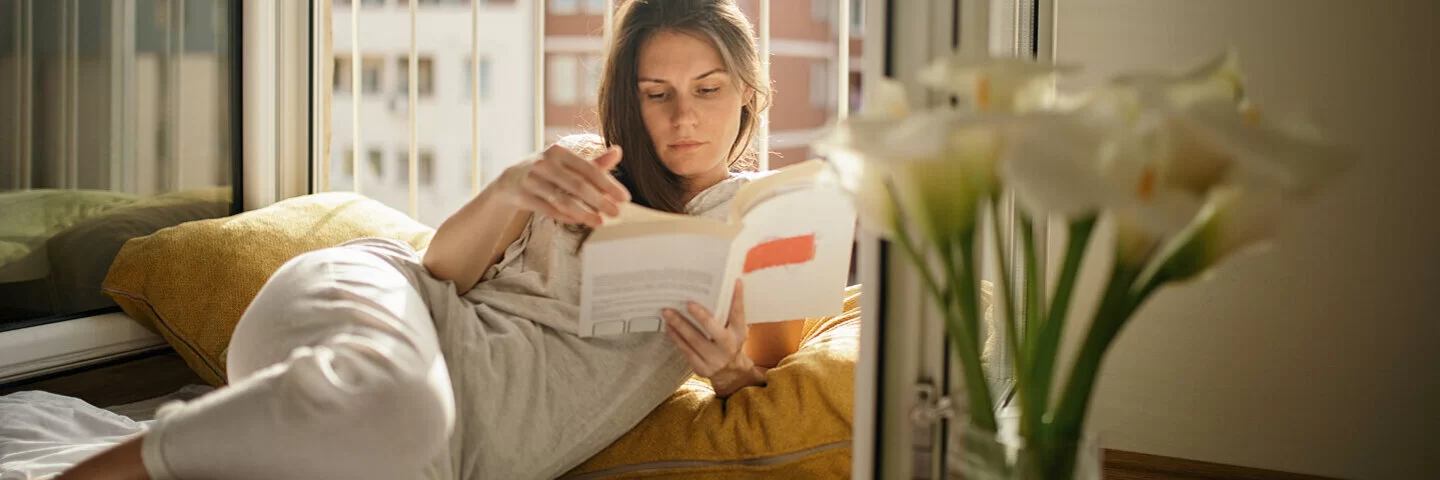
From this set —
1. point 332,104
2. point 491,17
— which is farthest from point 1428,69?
point 491,17

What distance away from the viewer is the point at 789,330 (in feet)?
5.28

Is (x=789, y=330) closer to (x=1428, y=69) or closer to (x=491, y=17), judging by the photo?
(x=1428, y=69)

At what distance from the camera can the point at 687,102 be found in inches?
63.4

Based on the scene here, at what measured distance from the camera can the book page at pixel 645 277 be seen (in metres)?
1.23

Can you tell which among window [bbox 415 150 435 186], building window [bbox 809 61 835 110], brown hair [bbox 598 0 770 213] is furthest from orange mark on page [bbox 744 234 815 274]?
window [bbox 415 150 435 186]

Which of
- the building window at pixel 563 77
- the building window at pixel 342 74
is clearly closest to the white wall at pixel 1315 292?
the building window at pixel 563 77

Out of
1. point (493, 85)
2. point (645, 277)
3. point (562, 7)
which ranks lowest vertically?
point (645, 277)

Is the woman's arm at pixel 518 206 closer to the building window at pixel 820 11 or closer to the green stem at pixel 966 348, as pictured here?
the green stem at pixel 966 348

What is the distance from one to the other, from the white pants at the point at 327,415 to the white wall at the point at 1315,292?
1.01 metres

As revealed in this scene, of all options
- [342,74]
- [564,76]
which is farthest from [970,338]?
[342,74]

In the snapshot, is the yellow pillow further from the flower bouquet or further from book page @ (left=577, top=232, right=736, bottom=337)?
the flower bouquet

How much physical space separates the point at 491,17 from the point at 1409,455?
1126 cm

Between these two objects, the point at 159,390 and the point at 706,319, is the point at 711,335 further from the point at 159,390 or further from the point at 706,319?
the point at 159,390

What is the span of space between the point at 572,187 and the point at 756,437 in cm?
40
